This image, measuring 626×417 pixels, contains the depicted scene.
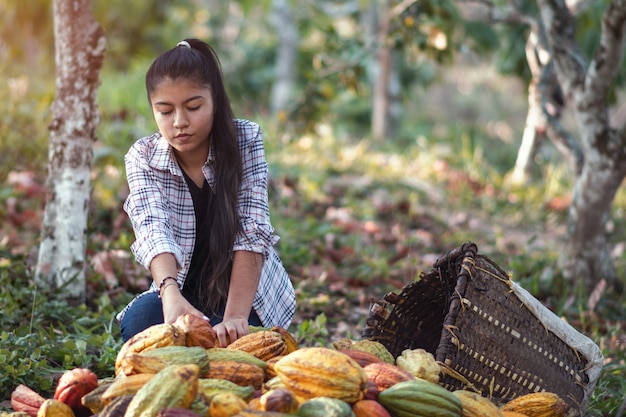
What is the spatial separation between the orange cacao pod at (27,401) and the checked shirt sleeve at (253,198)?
835 mm

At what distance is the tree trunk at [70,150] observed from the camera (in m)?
3.64

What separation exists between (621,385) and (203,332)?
1.74m

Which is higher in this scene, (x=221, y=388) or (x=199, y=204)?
(x=199, y=204)

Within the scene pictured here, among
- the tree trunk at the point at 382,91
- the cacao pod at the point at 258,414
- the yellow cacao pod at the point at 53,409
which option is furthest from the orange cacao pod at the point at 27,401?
the tree trunk at the point at 382,91

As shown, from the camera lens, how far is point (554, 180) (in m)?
7.14

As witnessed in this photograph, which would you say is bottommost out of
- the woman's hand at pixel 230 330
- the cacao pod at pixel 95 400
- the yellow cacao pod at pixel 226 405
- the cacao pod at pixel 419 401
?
the cacao pod at pixel 95 400

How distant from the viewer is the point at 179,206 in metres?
2.85

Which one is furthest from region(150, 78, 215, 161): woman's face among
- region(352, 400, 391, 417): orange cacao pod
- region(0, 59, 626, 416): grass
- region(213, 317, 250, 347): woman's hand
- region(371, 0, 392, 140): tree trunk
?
region(371, 0, 392, 140): tree trunk

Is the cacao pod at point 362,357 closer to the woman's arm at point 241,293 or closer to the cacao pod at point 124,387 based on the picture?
the woman's arm at point 241,293

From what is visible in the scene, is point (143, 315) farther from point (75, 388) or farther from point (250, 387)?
point (250, 387)

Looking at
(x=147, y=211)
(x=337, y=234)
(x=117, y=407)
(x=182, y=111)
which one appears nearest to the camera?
(x=117, y=407)

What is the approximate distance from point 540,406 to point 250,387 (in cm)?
89

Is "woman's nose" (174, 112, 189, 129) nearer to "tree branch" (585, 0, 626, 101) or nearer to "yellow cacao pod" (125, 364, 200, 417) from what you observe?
"yellow cacao pod" (125, 364, 200, 417)

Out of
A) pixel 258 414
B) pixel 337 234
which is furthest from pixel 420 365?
pixel 337 234
